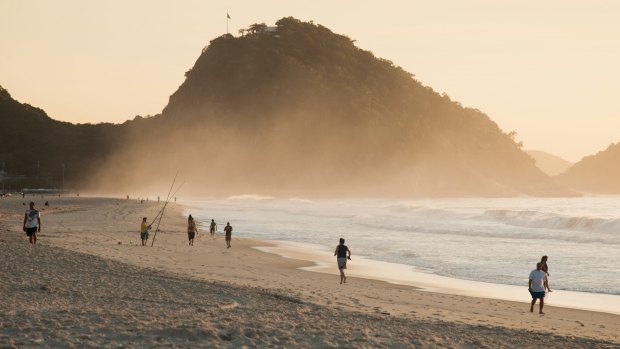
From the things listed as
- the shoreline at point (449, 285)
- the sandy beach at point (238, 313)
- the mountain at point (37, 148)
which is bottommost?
the sandy beach at point (238, 313)

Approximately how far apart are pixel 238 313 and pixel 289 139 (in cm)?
16361

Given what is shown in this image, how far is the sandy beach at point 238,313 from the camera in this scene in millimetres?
8672

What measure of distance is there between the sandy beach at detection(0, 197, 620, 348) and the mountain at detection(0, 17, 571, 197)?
140551mm

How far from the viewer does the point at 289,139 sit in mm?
173625

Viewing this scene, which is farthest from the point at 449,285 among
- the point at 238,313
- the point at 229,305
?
the point at 238,313

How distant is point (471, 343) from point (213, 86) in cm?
17622

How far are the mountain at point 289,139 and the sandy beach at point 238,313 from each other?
141 metres

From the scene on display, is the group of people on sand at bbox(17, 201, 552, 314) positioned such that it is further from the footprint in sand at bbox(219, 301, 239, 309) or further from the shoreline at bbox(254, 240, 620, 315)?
the footprint in sand at bbox(219, 301, 239, 309)

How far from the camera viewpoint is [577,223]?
156 feet

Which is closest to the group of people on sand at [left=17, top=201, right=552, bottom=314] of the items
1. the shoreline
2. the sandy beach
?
the sandy beach

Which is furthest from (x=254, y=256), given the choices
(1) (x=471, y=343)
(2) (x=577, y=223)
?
(2) (x=577, y=223)

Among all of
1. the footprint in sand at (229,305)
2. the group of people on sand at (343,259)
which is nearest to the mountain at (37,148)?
the group of people on sand at (343,259)

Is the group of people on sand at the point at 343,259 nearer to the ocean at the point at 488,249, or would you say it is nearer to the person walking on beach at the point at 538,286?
the person walking on beach at the point at 538,286

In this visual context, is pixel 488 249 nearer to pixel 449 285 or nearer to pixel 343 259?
pixel 449 285
